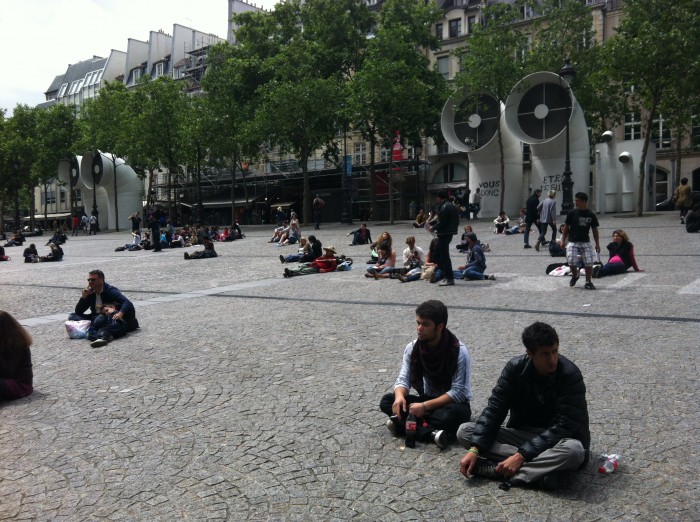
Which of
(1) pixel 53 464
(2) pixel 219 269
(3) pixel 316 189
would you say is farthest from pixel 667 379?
(3) pixel 316 189

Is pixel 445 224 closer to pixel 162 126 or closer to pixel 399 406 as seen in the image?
pixel 399 406

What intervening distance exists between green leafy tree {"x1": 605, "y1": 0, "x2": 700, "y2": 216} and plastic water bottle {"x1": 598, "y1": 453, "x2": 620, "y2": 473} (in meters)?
25.6

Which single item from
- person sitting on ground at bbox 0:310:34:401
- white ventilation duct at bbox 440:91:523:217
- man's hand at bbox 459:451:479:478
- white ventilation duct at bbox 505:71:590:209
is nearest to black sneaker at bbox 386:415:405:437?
man's hand at bbox 459:451:479:478

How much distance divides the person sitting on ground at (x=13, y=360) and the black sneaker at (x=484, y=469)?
4187 mm

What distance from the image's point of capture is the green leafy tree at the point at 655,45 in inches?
988

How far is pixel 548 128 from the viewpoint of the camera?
107 feet

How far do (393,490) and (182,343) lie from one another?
478cm

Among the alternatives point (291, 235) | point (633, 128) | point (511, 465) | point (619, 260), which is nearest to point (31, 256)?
point (291, 235)

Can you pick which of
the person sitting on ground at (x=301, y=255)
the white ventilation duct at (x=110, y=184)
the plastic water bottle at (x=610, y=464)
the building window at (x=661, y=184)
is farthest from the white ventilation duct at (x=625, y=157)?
the white ventilation duct at (x=110, y=184)

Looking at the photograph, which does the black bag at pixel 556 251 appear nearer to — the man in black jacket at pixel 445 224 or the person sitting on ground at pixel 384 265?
the person sitting on ground at pixel 384 265

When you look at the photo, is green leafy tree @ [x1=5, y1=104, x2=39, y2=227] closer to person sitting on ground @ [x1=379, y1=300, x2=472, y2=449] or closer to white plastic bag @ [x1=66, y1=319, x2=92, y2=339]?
white plastic bag @ [x1=66, y1=319, x2=92, y2=339]

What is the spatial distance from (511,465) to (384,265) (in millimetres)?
11080

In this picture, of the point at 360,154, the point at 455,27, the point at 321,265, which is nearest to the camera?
the point at 321,265

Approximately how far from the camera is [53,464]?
13.8 ft
